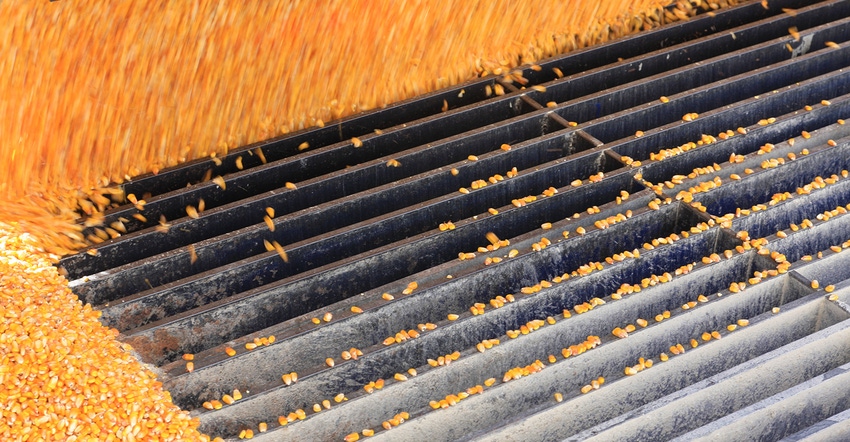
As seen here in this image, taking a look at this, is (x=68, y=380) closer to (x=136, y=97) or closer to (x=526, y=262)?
(x=136, y=97)

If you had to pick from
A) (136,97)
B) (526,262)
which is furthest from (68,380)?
(526,262)

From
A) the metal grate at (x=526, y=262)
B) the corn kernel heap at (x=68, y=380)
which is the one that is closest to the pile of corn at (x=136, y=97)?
the corn kernel heap at (x=68, y=380)

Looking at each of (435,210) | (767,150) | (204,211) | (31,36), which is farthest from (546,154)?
(31,36)

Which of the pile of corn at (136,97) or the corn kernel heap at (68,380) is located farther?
the pile of corn at (136,97)

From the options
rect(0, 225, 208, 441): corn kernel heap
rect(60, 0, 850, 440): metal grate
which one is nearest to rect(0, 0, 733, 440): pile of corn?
rect(0, 225, 208, 441): corn kernel heap

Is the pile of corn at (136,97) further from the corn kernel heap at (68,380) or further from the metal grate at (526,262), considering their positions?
the metal grate at (526,262)

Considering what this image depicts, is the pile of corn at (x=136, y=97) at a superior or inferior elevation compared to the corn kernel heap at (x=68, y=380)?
superior

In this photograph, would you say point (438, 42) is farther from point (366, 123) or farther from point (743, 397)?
point (743, 397)
